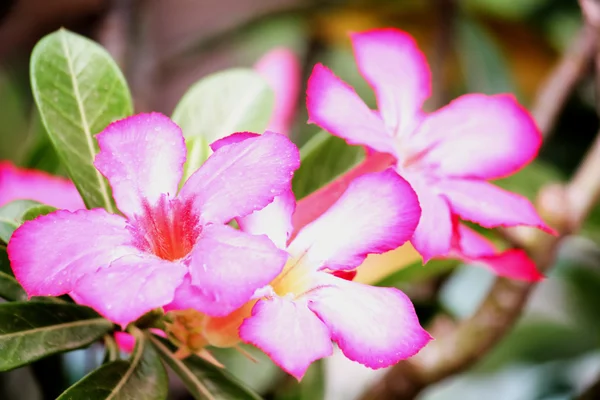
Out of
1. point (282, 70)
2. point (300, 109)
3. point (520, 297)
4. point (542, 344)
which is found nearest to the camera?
point (520, 297)

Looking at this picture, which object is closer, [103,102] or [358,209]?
[358,209]

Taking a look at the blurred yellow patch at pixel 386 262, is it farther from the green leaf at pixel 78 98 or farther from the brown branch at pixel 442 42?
the brown branch at pixel 442 42

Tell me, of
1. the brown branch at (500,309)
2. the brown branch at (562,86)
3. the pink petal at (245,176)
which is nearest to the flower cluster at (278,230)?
the pink petal at (245,176)

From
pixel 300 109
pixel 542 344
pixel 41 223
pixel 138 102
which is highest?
pixel 41 223

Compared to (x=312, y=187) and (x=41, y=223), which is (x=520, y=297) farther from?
(x=41, y=223)

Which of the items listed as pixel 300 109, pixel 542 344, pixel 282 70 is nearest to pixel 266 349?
pixel 282 70

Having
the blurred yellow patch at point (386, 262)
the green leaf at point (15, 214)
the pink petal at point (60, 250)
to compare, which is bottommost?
the blurred yellow patch at point (386, 262)
